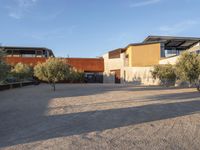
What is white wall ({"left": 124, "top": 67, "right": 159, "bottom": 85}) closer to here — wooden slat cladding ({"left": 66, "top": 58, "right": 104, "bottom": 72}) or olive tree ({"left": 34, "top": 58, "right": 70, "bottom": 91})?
wooden slat cladding ({"left": 66, "top": 58, "right": 104, "bottom": 72})

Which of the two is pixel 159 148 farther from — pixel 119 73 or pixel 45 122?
pixel 119 73

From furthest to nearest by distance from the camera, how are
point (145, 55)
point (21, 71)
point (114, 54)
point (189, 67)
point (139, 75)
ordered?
point (114, 54)
point (145, 55)
point (139, 75)
point (21, 71)
point (189, 67)

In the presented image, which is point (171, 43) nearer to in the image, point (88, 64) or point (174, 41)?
point (174, 41)

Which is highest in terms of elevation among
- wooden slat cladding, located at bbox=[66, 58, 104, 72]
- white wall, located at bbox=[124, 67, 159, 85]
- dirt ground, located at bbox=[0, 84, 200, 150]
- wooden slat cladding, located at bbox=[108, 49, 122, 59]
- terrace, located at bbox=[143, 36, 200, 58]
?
terrace, located at bbox=[143, 36, 200, 58]

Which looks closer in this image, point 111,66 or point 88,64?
point 111,66

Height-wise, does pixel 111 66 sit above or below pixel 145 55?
below

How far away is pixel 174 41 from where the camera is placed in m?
49.8

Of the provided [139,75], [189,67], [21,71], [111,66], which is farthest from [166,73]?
[111,66]

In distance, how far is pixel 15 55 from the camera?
5688 cm

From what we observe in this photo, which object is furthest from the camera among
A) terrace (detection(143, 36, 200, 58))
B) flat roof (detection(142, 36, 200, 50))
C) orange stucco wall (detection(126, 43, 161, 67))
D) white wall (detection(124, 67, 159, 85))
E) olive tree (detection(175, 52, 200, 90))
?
flat roof (detection(142, 36, 200, 50))

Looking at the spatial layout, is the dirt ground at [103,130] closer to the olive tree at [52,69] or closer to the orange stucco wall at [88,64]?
the olive tree at [52,69]

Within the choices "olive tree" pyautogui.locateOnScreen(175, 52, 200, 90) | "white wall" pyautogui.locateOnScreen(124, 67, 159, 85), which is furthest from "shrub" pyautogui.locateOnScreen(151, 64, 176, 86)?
"white wall" pyautogui.locateOnScreen(124, 67, 159, 85)

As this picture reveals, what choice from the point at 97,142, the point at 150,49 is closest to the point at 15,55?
the point at 150,49

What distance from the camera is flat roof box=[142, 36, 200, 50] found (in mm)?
48594
